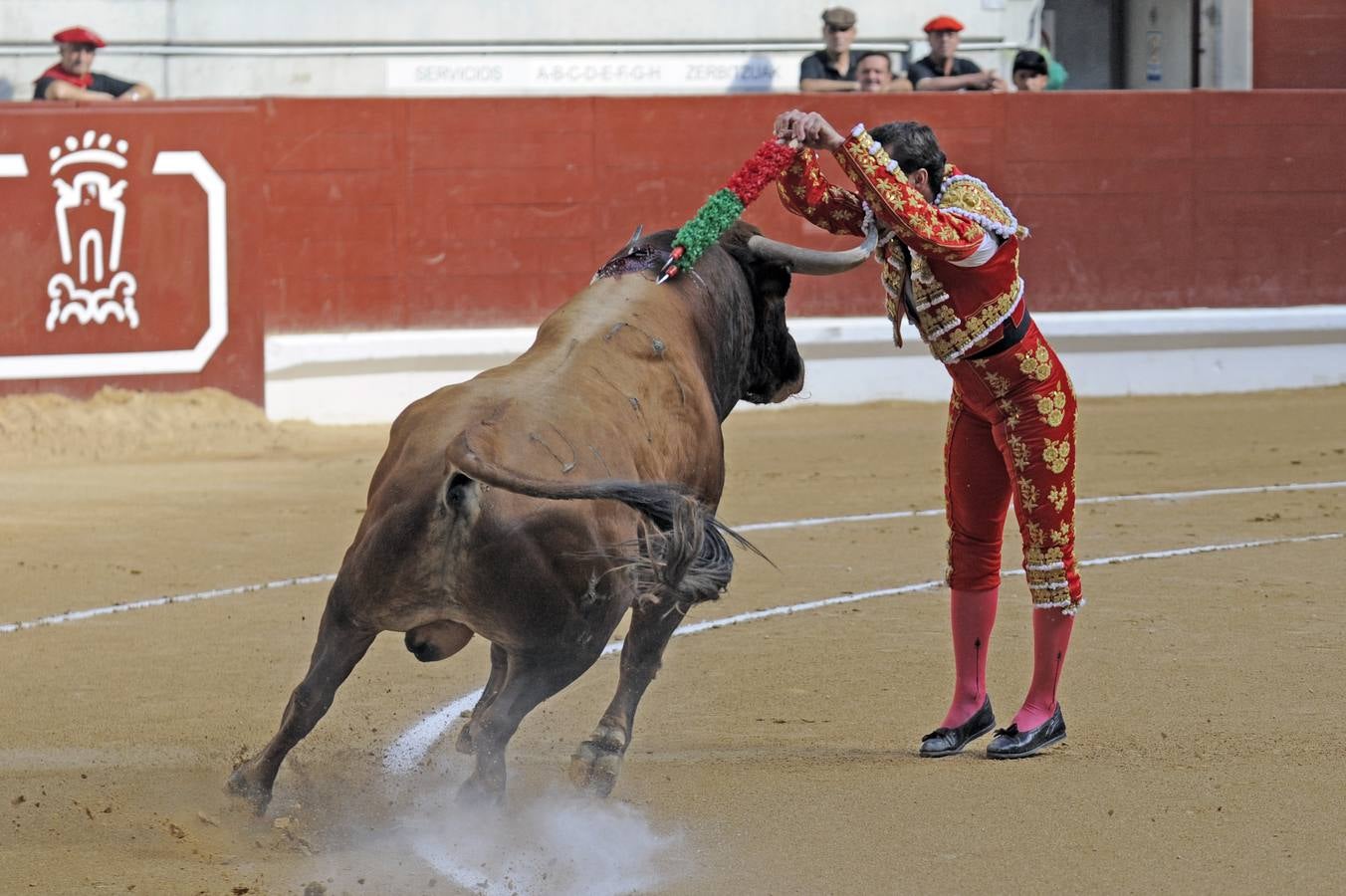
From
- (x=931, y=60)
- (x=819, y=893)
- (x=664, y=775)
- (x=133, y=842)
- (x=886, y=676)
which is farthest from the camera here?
(x=931, y=60)

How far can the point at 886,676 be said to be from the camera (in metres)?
4.18

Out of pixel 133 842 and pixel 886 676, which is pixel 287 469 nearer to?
pixel 886 676

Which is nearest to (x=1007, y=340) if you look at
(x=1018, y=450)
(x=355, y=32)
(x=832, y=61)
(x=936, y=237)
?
(x=1018, y=450)

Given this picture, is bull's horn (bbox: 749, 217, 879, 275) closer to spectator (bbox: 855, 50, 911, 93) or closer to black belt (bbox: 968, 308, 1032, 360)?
black belt (bbox: 968, 308, 1032, 360)

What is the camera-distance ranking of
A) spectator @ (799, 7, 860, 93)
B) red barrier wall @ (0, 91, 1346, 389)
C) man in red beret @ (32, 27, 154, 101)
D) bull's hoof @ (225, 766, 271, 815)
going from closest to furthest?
bull's hoof @ (225, 766, 271, 815), red barrier wall @ (0, 91, 1346, 389), man in red beret @ (32, 27, 154, 101), spectator @ (799, 7, 860, 93)

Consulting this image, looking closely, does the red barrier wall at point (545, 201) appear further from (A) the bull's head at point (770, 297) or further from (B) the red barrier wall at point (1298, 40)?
(A) the bull's head at point (770, 297)

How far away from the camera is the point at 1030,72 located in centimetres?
950

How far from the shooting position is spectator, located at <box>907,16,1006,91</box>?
9.39m

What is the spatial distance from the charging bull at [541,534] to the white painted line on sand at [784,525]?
1895 millimetres

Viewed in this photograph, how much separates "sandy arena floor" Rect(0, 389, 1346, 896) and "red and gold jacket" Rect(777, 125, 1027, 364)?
810mm

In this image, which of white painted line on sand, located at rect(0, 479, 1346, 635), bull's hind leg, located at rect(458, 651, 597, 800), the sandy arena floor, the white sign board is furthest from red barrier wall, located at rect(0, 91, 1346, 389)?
bull's hind leg, located at rect(458, 651, 597, 800)

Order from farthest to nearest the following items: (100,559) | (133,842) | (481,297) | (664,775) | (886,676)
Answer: (481,297)
(100,559)
(886,676)
(664,775)
(133,842)

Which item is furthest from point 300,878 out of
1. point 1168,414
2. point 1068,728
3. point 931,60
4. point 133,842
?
point 931,60

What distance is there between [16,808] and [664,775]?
1096mm
